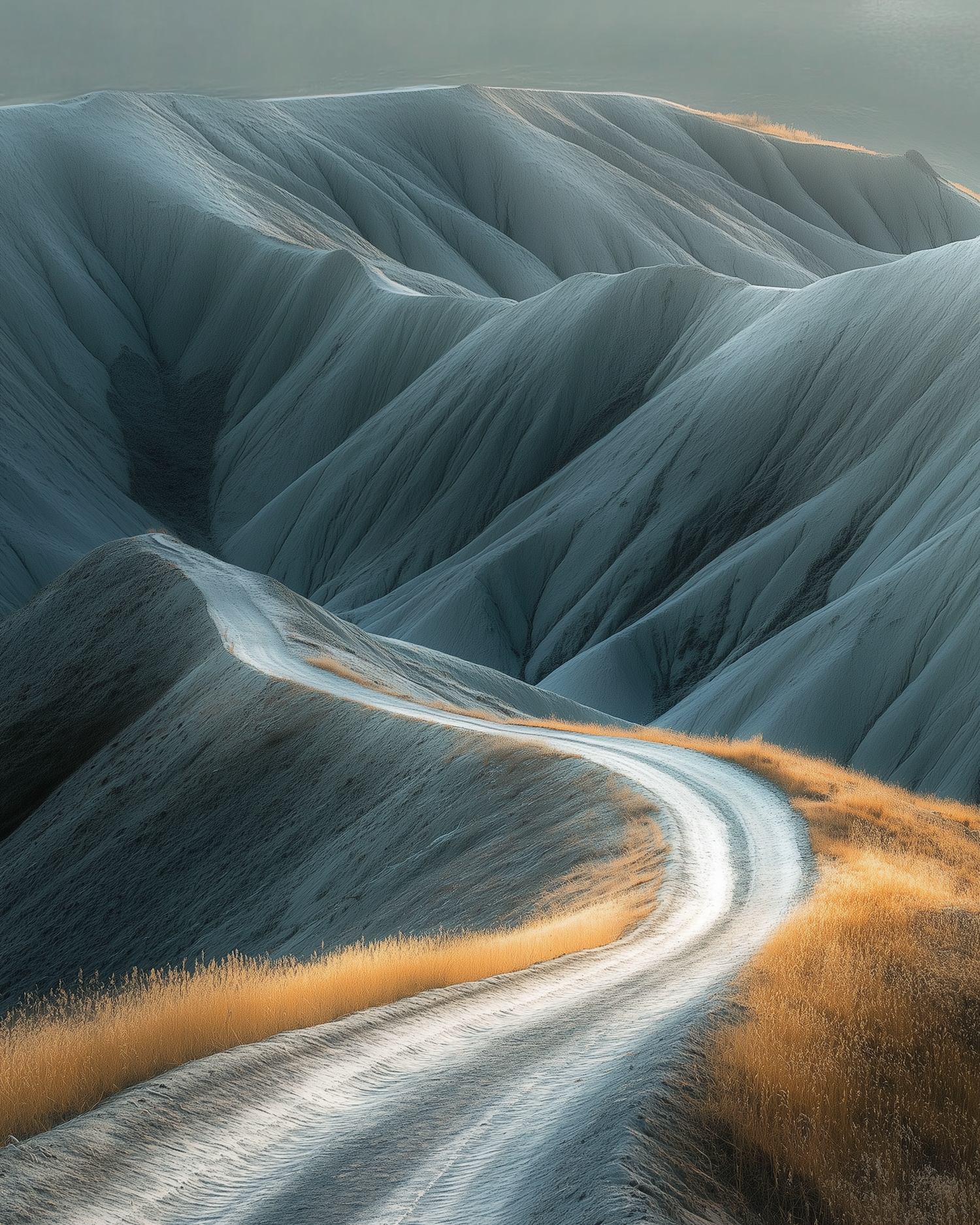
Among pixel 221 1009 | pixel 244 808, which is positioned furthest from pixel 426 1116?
pixel 244 808

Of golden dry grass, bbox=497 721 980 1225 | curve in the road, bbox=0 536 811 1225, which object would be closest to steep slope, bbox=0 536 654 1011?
curve in the road, bbox=0 536 811 1225

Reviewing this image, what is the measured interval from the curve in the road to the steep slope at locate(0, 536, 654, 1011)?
5284 millimetres

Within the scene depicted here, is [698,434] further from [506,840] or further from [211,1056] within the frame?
[211,1056]

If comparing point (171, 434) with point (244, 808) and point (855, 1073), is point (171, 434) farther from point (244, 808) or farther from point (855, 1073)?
point (855, 1073)

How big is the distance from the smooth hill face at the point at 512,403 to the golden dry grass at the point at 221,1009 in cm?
2536

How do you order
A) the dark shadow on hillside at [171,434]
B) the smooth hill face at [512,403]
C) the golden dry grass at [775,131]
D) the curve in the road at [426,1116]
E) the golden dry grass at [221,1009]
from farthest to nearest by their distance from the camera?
the golden dry grass at [775,131], the dark shadow on hillside at [171,434], the smooth hill face at [512,403], the golden dry grass at [221,1009], the curve in the road at [426,1116]

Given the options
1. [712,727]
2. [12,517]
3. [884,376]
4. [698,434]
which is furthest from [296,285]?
[712,727]

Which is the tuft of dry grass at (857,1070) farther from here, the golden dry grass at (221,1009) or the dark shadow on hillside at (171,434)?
the dark shadow on hillside at (171,434)

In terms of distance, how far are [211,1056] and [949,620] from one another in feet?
118

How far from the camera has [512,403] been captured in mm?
83562

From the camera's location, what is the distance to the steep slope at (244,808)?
19125 mm

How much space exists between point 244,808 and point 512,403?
2382 inches

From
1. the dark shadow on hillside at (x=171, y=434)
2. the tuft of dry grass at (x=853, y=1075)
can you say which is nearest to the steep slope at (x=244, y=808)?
the tuft of dry grass at (x=853, y=1075)

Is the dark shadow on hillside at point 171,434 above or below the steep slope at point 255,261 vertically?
below
